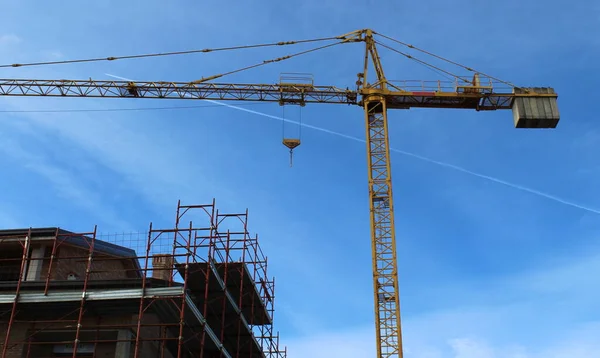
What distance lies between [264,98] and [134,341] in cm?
2948

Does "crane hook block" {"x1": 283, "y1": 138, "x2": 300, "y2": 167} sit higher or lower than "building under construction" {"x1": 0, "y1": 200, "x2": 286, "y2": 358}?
higher

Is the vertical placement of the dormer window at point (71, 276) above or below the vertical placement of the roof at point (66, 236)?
below

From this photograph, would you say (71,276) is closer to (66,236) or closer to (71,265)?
(71,265)

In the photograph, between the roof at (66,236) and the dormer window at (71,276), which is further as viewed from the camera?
the dormer window at (71,276)

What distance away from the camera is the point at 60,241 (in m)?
37.9

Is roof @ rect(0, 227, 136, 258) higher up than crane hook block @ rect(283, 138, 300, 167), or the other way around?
→ crane hook block @ rect(283, 138, 300, 167)

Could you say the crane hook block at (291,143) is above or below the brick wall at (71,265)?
above

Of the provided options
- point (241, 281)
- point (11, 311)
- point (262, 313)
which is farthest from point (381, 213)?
point (11, 311)

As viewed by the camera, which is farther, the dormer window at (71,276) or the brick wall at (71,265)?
the dormer window at (71,276)

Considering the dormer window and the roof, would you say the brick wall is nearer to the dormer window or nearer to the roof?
the dormer window

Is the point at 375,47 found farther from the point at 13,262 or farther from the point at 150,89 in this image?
the point at 13,262

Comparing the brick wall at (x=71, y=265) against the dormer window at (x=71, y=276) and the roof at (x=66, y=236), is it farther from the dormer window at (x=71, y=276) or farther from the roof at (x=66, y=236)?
the roof at (x=66, y=236)

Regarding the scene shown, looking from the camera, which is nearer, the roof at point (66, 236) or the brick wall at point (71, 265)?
the roof at point (66, 236)

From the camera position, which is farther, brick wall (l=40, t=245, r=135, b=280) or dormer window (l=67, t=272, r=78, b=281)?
dormer window (l=67, t=272, r=78, b=281)
